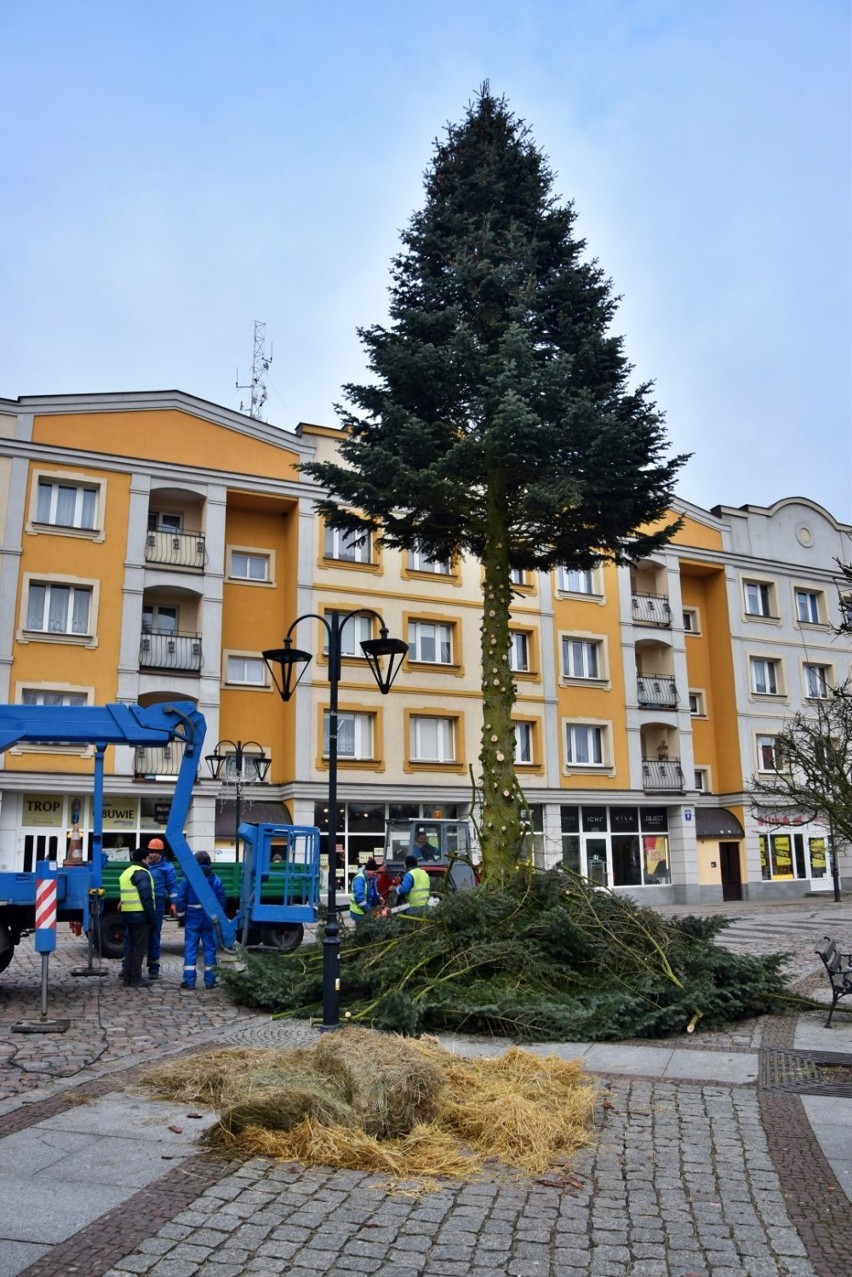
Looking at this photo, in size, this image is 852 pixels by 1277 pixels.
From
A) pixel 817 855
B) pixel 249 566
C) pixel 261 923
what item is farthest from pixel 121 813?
pixel 817 855

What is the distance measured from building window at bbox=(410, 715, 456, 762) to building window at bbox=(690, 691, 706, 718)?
11911 mm

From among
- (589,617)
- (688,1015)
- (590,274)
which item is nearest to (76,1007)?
(688,1015)

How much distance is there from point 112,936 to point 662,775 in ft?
80.5

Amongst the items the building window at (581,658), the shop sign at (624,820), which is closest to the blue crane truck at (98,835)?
the building window at (581,658)

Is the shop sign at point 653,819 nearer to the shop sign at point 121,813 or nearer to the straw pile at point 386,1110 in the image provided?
the shop sign at point 121,813

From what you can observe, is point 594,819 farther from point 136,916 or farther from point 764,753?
point 136,916

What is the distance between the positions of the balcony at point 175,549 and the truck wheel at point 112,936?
595 inches

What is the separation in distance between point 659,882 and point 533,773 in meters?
7.02

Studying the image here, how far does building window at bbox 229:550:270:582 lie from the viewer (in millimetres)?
33406

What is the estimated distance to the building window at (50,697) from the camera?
93.5 ft

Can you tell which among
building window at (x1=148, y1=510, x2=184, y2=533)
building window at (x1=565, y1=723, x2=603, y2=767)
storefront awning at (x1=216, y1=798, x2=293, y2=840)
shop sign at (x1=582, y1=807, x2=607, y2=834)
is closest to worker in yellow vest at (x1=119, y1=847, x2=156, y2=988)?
storefront awning at (x1=216, y1=798, x2=293, y2=840)

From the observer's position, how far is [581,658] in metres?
37.6

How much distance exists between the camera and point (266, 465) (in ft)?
109

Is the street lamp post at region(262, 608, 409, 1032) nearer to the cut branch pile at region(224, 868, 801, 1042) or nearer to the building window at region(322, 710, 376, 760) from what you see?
the cut branch pile at region(224, 868, 801, 1042)
